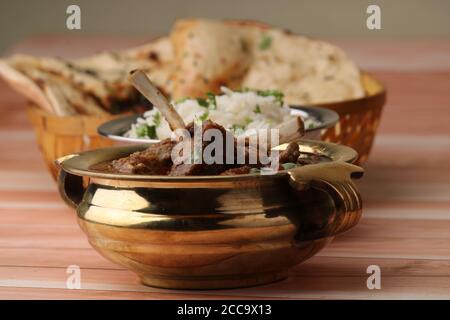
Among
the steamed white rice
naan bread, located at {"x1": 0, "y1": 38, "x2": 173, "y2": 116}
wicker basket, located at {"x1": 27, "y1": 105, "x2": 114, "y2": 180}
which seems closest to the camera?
the steamed white rice

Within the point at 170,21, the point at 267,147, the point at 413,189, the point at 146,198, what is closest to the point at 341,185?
the point at 267,147

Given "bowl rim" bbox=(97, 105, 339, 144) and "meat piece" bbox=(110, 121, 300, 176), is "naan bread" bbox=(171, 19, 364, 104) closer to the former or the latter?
"bowl rim" bbox=(97, 105, 339, 144)

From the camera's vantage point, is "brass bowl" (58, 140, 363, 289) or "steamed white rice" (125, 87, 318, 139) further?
"steamed white rice" (125, 87, 318, 139)

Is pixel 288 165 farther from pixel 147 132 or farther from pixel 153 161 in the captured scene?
pixel 147 132

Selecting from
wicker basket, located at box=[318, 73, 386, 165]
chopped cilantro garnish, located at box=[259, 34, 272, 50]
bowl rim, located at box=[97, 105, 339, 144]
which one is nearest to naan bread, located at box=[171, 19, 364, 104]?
chopped cilantro garnish, located at box=[259, 34, 272, 50]

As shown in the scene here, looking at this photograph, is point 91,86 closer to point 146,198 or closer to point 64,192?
point 64,192

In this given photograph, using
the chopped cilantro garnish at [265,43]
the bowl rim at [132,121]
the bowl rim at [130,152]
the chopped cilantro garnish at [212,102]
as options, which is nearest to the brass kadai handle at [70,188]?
the bowl rim at [130,152]
